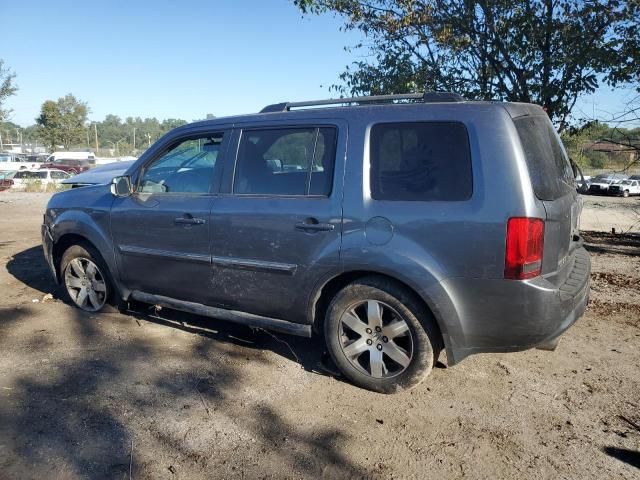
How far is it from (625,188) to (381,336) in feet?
119

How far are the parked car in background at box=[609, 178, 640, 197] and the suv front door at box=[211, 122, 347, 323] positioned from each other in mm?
35563

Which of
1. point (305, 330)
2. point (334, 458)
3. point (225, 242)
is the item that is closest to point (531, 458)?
point (334, 458)

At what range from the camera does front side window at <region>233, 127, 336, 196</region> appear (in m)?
3.43

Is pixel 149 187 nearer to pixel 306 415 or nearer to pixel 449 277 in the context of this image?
pixel 306 415

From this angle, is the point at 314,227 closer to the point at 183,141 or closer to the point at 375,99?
the point at 375,99

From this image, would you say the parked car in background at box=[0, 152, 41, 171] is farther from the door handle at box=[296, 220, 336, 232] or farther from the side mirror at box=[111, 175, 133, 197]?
the door handle at box=[296, 220, 336, 232]

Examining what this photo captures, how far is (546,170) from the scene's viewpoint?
10.2 feet

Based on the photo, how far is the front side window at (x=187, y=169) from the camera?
3.96 m

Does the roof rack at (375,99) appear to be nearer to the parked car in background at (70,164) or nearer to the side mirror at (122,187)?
the side mirror at (122,187)

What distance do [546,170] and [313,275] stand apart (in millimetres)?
1619

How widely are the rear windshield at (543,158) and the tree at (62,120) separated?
220 feet

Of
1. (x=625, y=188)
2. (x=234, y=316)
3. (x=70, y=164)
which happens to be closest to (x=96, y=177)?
(x=234, y=316)

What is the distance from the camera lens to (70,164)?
4331 cm

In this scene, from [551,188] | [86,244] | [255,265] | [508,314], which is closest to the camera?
[508,314]
